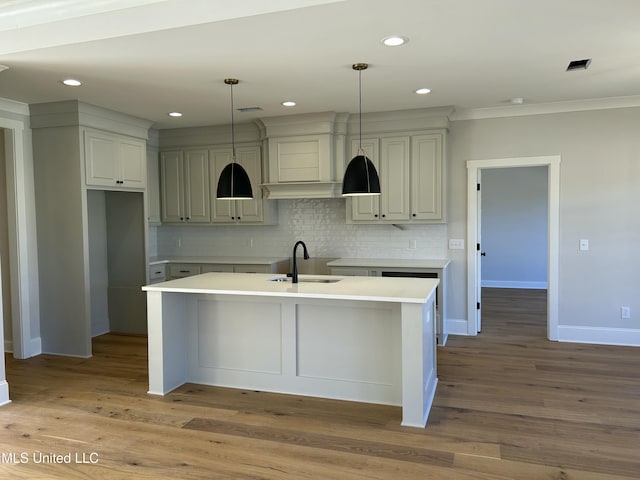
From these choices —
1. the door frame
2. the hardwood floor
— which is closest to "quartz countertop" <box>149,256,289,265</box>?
the hardwood floor

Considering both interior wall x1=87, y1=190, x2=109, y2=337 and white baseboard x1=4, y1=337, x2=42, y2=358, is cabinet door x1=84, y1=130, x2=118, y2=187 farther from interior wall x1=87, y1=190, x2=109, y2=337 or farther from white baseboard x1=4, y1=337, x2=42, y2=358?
white baseboard x1=4, y1=337, x2=42, y2=358

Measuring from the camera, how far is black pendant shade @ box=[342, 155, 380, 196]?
353cm

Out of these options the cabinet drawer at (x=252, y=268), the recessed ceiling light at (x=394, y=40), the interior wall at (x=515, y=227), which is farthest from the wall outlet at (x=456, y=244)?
the interior wall at (x=515, y=227)

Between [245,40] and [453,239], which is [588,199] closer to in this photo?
[453,239]

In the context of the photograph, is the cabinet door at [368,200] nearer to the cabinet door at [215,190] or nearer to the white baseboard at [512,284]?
the cabinet door at [215,190]

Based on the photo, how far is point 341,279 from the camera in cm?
407

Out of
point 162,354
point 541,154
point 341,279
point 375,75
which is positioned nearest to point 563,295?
point 541,154

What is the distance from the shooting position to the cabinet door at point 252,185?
5895 mm

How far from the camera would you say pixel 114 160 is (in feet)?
16.8

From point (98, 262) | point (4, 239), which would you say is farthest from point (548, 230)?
point (4, 239)

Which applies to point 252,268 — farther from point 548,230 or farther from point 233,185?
point 548,230

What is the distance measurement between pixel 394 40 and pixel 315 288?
1.77 meters

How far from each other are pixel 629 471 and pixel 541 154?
3414 mm

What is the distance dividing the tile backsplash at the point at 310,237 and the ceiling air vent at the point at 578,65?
217cm
